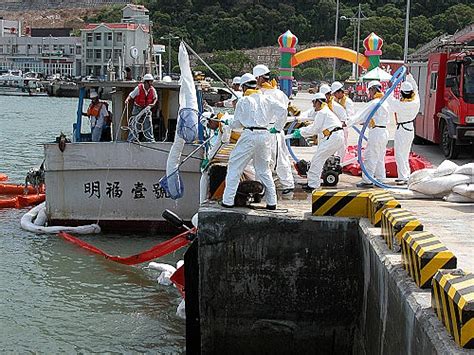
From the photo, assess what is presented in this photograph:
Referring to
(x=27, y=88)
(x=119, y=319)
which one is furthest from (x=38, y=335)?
(x=27, y=88)

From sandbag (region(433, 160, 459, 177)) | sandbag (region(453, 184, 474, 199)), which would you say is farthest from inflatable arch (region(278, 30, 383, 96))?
sandbag (region(453, 184, 474, 199))

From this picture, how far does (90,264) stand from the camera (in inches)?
524

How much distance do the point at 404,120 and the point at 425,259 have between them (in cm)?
Result: 654

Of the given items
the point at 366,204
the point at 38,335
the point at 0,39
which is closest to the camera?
the point at 366,204

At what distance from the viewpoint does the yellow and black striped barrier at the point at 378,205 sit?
322 inches

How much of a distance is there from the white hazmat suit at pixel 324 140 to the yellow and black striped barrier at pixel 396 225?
3.55 meters

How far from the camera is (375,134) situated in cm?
1177

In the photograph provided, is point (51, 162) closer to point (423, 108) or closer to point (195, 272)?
point (195, 272)

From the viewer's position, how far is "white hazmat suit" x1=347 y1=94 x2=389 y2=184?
11.6m

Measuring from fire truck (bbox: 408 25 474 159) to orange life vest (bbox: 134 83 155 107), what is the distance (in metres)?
6.20

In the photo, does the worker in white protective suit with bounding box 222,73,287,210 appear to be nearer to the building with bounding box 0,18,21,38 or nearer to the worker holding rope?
the worker holding rope

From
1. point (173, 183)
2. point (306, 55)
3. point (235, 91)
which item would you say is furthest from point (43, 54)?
point (173, 183)

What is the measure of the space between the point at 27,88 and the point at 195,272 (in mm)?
93594

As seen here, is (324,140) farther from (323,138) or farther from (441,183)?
(441,183)
